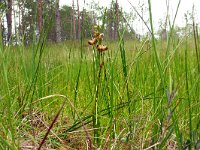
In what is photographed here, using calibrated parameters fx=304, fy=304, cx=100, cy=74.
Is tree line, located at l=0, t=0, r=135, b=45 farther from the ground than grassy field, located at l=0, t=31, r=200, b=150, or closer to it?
farther from the ground

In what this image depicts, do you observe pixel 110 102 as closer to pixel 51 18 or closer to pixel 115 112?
pixel 115 112

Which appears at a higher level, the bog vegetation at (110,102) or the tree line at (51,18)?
the tree line at (51,18)

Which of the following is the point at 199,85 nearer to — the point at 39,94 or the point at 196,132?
the point at 196,132

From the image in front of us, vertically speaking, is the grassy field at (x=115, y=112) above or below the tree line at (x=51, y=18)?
below

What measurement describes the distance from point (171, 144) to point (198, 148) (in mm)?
369

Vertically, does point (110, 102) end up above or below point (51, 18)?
below

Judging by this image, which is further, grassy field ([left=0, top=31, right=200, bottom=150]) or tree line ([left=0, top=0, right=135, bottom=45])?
tree line ([left=0, top=0, right=135, bottom=45])

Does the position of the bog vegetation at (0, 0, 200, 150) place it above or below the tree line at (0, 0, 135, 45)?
below

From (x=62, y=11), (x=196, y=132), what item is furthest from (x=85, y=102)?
(x=62, y=11)

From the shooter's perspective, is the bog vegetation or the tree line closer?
the bog vegetation

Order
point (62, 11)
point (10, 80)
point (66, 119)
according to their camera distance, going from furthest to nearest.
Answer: point (62, 11) < point (10, 80) < point (66, 119)

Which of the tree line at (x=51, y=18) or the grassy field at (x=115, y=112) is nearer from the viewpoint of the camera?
the grassy field at (x=115, y=112)

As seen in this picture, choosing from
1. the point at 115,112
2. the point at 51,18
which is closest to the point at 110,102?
the point at 115,112

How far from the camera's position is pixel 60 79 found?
2154 millimetres
